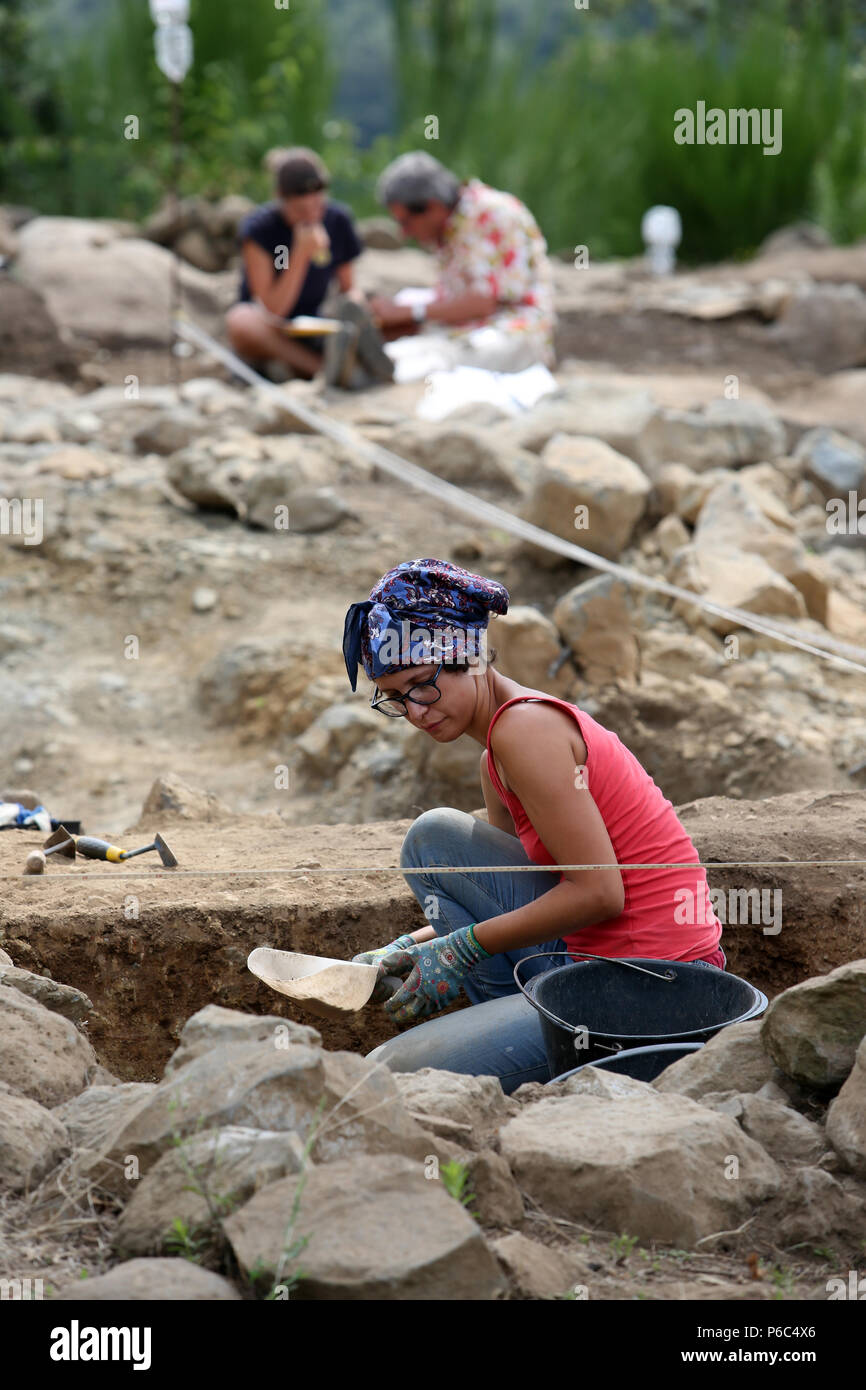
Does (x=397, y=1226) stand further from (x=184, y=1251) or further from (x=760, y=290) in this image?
(x=760, y=290)

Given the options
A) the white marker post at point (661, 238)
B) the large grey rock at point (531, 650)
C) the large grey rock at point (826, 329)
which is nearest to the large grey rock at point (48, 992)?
the large grey rock at point (531, 650)

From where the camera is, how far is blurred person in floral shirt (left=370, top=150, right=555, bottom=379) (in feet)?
22.5

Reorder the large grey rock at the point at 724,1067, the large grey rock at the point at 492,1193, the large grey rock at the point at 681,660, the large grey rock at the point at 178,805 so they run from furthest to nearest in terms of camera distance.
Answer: the large grey rock at the point at 681,660 → the large grey rock at the point at 178,805 → the large grey rock at the point at 724,1067 → the large grey rock at the point at 492,1193

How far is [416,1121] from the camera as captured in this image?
2.05m

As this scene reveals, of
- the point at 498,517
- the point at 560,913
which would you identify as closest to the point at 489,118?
the point at 498,517

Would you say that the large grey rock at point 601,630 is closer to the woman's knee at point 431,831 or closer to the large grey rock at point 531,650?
the large grey rock at point 531,650

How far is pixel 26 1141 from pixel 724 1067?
3.61 feet

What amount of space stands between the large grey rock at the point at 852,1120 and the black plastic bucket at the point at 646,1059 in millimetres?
374

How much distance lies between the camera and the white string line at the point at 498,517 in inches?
175

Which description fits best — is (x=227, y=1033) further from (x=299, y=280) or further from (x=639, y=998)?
(x=299, y=280)

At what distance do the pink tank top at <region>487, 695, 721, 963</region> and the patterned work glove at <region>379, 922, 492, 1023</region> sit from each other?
0.68 ft

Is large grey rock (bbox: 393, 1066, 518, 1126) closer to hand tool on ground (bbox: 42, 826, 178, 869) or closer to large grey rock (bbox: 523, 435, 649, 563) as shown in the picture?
hand tool on ground (bbox: 42, 826, 178, 869)

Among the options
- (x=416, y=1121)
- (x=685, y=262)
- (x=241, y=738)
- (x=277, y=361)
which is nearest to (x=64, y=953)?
(x=416, y=1121)

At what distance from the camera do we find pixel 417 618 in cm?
254
